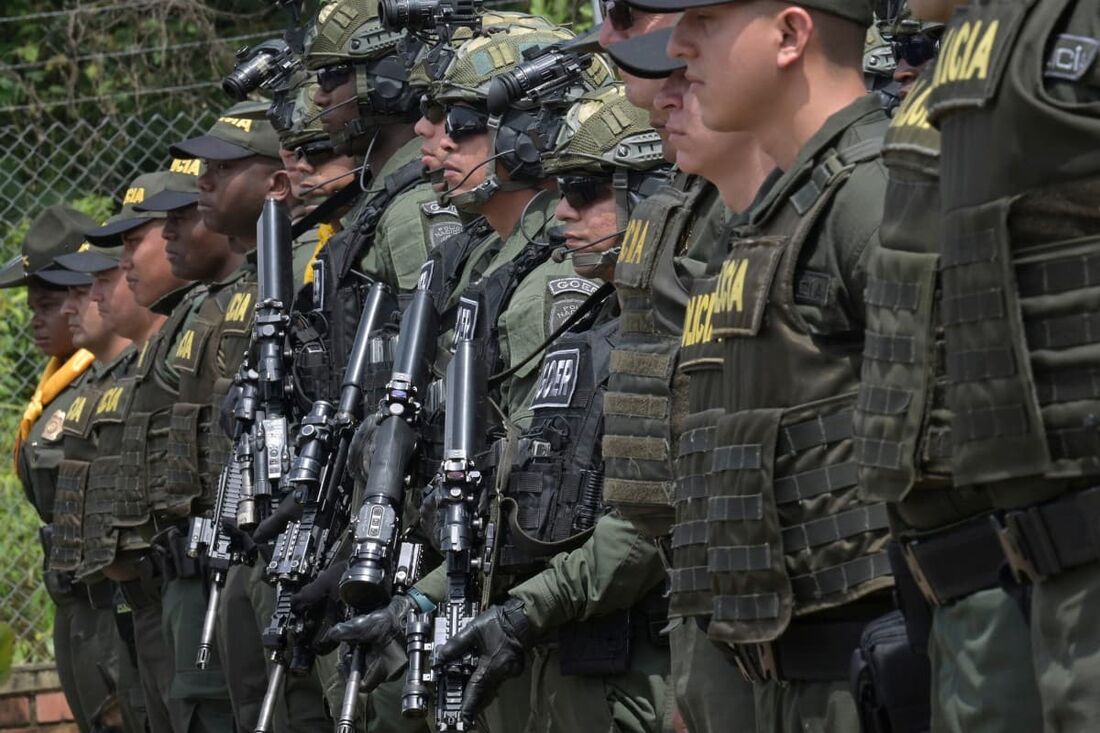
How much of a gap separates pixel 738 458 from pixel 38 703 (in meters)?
8.31

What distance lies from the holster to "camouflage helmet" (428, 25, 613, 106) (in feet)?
13.0

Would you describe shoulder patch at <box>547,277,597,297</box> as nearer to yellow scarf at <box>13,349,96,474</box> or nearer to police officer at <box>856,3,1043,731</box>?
police officer at <box>856,3,1043,731</box>

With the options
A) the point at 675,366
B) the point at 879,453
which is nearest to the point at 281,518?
the point at 675,366

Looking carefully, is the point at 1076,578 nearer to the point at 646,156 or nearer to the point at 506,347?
the point at 646,156

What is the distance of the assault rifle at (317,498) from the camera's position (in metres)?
7.98

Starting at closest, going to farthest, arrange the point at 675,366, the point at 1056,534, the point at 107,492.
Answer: the point at 1056,534 → the point at 675,366 → the point at 107,492

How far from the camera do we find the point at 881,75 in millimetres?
6086

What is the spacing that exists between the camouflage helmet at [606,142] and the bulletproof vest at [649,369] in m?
1.04

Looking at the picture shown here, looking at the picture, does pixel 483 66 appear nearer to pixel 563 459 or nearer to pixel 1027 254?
pixel 563 459

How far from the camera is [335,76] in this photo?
9.20 m

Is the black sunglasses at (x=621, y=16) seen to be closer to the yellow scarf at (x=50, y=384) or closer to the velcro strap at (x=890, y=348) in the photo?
the velcro strap at (x=890, y=348)

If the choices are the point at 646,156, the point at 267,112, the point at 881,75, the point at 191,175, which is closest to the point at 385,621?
the point at 646,156

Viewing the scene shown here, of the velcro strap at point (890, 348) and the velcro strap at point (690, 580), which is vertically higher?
the velcro strap at point (890, 348)

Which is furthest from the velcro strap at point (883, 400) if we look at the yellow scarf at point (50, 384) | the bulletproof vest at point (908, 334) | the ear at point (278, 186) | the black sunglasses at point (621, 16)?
the yellow scarf at point (50, 384)
